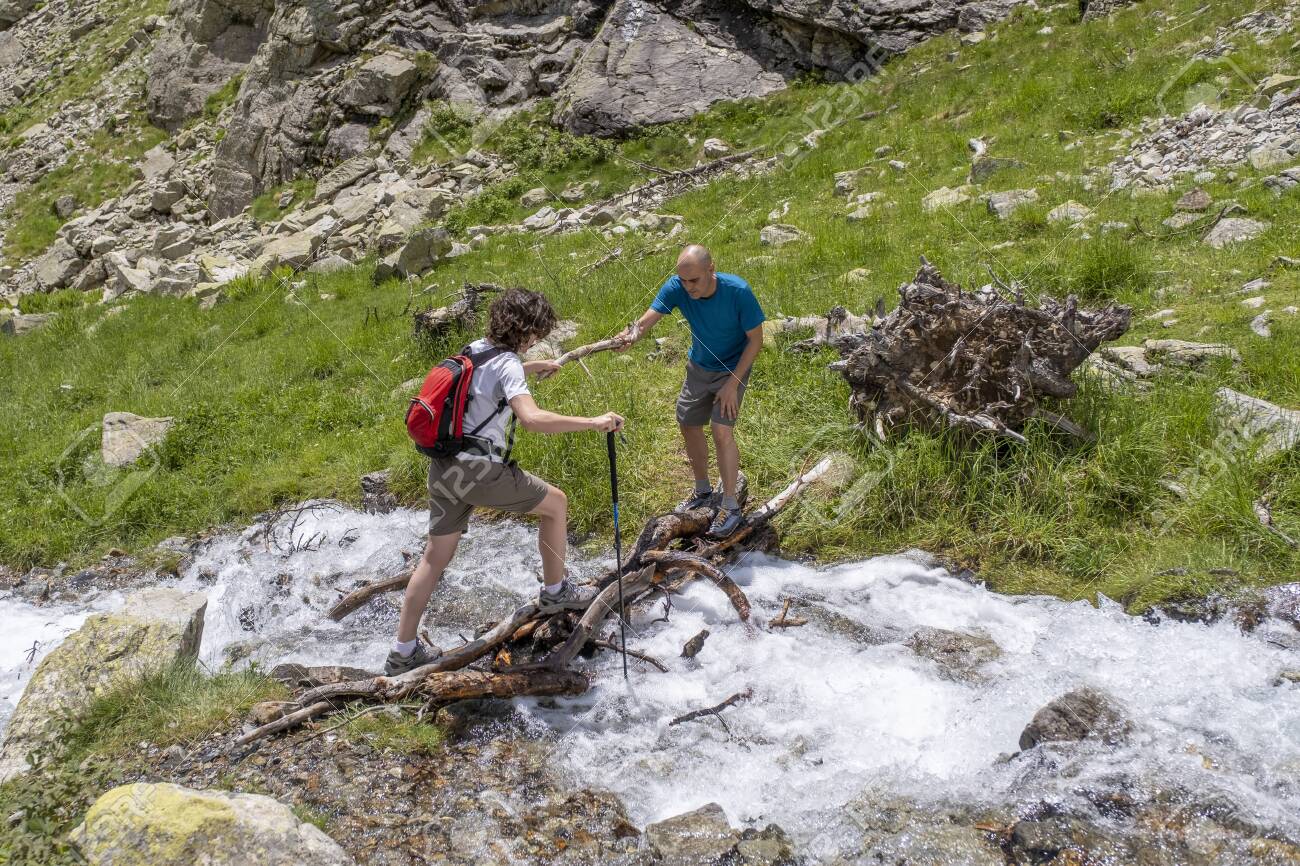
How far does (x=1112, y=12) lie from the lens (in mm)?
16891

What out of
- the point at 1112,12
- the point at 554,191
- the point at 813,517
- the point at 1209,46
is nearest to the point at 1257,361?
the point at 813,517

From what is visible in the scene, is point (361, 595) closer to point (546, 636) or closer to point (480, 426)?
point (546, 636)

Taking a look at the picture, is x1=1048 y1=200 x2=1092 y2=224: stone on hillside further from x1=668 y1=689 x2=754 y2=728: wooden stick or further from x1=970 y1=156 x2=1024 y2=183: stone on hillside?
x1=668 y1=689 x2=754 y2=728: wooden stick

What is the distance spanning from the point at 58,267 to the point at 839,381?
2376 centimetres

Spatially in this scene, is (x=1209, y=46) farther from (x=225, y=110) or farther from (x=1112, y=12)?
(x=225, y=110)

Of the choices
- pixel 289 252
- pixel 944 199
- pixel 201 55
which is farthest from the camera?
pixel 201 55

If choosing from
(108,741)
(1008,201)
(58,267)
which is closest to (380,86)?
(58,267)

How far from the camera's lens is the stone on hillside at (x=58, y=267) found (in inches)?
879

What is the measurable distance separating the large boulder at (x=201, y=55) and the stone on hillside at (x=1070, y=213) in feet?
95.0

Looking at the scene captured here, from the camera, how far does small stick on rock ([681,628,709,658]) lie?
5148 millimetres

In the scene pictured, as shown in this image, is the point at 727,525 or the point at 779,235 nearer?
the point at 727,525

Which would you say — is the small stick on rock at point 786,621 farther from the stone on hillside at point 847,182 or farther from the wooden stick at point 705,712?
the stone on hillside at point 847,182

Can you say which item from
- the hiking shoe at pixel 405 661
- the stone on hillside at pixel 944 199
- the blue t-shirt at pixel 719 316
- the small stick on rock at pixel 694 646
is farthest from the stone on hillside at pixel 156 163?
the small stick on rock at pixel 694 646

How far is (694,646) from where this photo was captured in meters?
5.16
